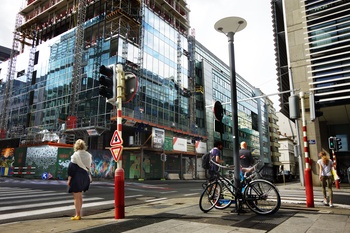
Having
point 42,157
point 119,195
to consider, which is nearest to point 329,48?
point 119,195

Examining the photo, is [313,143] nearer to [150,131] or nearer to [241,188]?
[241,188]

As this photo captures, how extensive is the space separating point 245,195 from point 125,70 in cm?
2910

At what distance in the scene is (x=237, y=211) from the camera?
19.5 ft

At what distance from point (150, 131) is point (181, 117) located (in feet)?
30.2

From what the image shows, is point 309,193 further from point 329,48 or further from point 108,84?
point 329,48

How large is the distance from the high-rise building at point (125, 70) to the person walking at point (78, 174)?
79.7 feet

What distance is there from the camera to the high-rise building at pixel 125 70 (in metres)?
33.7

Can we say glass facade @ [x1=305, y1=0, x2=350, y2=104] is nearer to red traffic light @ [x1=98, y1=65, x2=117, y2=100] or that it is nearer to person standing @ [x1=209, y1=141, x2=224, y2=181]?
person standing @ [x1=209, y1=141, x2=224, y2=181]

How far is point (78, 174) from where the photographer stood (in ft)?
19.0

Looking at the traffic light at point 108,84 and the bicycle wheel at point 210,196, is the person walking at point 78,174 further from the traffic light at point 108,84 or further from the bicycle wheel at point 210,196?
the bicycle wheel at point 210,196

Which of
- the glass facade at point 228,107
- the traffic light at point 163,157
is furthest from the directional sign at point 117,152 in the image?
the glass facade at point 228,107

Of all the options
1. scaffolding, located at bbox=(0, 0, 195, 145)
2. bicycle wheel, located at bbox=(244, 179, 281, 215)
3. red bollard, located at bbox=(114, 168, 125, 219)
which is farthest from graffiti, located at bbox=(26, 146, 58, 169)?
bicycle wheel, located at bbox=(244, 179, 281, 215)

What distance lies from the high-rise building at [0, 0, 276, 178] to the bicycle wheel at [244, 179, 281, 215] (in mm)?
25151

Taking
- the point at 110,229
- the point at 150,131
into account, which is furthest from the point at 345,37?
the point at 150,131
